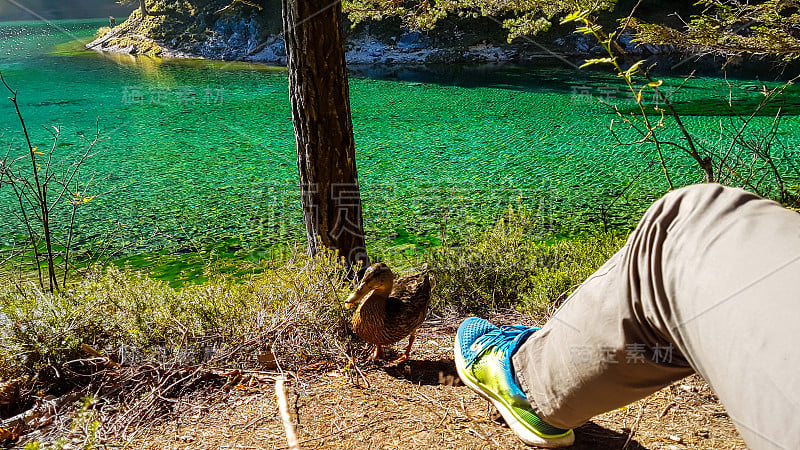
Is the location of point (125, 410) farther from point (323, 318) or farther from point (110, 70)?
point (110, 70)

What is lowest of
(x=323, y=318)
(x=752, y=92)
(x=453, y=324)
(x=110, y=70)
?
(x=453, y=324)

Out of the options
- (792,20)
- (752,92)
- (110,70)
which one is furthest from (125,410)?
(110,70)

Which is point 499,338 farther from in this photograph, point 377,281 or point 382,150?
point 382,150

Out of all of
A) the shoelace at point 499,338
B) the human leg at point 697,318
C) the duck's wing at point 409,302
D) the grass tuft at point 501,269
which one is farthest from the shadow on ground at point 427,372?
the human leg at point 697,318

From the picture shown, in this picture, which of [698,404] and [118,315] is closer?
[698,404]

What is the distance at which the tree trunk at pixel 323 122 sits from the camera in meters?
3.16

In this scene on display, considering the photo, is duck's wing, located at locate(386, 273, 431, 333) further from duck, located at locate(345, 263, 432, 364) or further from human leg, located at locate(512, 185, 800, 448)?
human leg, located at locate(512, 185, 800, 448)

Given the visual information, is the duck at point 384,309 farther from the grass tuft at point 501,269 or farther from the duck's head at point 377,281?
the grass tuft at point 501,269

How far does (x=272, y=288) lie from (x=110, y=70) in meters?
18.9

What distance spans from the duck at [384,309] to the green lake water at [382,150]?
2.65 m

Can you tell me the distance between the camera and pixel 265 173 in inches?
303

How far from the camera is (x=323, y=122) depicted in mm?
3297

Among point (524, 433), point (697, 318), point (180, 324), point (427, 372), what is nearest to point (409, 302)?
point (427, 372)

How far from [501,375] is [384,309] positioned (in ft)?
2.73
